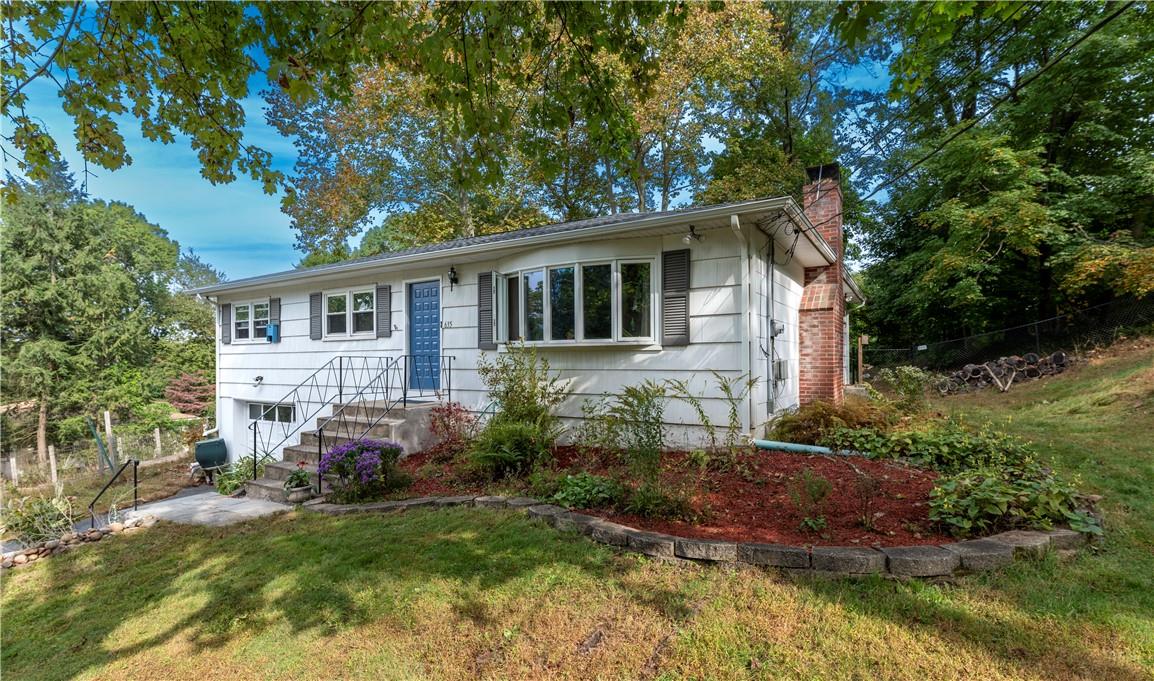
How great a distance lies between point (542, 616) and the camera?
278 cm

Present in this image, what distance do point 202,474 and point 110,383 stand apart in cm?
1539

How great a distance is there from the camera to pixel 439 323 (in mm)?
8719

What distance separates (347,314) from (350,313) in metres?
0.07

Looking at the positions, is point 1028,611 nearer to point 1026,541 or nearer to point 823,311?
point 1026,541

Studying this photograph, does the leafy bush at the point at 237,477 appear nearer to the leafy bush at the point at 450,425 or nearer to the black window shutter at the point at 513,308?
the leafy bush at the point at 450,425

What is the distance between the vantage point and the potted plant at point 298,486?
5785 millimetres

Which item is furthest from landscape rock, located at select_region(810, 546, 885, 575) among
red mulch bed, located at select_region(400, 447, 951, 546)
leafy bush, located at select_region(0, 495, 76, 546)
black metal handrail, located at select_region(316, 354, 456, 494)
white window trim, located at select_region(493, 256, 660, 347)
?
leafy bush, located at select_region(0, 495, 76, 546)

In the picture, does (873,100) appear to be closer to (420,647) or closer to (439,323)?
(439,323)

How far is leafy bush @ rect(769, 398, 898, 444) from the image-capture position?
6.15 m

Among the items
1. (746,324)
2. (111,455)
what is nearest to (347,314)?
(746,324)

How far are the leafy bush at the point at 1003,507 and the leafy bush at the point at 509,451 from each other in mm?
3793

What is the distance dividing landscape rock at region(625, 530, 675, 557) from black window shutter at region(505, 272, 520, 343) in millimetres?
4533

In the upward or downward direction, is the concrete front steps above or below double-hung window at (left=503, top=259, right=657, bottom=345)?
below

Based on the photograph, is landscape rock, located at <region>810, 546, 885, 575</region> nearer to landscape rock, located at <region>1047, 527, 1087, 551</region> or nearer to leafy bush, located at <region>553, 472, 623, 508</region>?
landscape rock, located at <region>1047, 527, 1087, 551</region>
